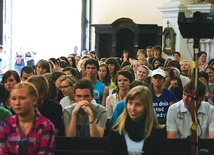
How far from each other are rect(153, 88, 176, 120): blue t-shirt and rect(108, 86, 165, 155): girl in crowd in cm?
275

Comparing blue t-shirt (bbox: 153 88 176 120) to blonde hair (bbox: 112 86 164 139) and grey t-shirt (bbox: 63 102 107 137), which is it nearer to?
grey t-shirt (bbox: 63 102 107 137)

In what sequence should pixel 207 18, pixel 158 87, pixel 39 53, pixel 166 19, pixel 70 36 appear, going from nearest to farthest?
pixel 207 18, pixel 158 87, pixel 166 19, pixel 39 53, pixel 70 36

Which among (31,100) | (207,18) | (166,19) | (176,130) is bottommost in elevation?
(176,130)

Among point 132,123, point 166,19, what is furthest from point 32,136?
point 166,19

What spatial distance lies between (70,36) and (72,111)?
15268 millimetres

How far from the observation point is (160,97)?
26.0 ft

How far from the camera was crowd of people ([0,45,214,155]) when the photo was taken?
4883 mm

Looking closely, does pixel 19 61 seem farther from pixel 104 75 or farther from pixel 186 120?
pixel 186 120

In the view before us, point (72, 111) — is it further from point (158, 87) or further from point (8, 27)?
point (8, 27)

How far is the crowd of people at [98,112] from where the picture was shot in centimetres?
488

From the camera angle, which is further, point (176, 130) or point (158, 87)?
point (158, 87)

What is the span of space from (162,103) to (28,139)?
335 cm

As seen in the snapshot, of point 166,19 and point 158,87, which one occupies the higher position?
point 166,19

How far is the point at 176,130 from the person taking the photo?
645 centimetres
